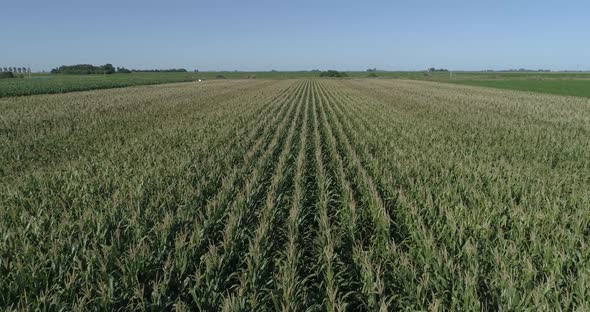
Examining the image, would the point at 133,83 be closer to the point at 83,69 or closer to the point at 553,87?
the point at 553,87

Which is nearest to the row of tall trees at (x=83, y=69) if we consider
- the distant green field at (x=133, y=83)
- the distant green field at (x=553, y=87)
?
the distant green field at (x=133, y=83)

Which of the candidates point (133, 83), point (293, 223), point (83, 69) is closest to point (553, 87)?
point (293, 223)

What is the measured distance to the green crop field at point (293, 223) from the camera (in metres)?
4.05

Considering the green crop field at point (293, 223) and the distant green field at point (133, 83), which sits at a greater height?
the distant green field at point (133, 83)

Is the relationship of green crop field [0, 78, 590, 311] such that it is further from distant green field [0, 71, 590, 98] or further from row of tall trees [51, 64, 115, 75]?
row of tall trees [51, 64, 115, 75]

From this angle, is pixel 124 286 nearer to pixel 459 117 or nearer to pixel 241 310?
pixel 241 310

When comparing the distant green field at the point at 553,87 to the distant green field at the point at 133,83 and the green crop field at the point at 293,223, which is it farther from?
the green crop field at the point at 293,223

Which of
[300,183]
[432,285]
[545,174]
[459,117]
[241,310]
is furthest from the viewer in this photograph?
[459,117]

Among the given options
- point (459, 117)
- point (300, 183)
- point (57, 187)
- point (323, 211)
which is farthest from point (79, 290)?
point (459, 117)

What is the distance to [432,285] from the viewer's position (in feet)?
14.5

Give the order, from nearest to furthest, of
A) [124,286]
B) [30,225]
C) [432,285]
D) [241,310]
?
[241,310], [124,286], [432,285], [30,225]

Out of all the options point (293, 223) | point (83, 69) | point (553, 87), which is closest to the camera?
point (293, 223)

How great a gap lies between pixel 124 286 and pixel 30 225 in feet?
8.11

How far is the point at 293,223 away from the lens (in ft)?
19.2
